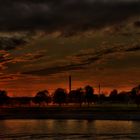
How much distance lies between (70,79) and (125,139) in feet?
385

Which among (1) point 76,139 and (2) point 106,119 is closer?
(1) point 76,139

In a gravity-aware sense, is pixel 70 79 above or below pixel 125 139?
above

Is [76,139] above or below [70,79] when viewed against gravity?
below

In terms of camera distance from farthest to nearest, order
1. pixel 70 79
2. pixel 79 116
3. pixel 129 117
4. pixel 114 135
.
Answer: pixel 70 79 → pixel 79 116 → pixel 129 117 → pixel 114 135

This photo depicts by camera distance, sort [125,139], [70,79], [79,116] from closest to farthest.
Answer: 1. [125,139]
2. [79,116]
3. [70,79]

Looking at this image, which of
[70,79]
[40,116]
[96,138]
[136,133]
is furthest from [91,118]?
[70,79]

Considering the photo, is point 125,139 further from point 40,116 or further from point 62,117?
point 40,116

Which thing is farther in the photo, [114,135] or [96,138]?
[114,135]

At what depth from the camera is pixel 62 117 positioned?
116062 mm

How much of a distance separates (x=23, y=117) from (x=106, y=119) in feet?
80.9

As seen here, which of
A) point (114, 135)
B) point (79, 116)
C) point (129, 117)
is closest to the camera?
point (114, 135)

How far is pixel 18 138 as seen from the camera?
62938 millimetres

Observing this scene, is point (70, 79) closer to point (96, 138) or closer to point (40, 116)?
point (40, 116)

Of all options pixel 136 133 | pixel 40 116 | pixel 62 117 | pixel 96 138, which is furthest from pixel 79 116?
pixel 96 138
